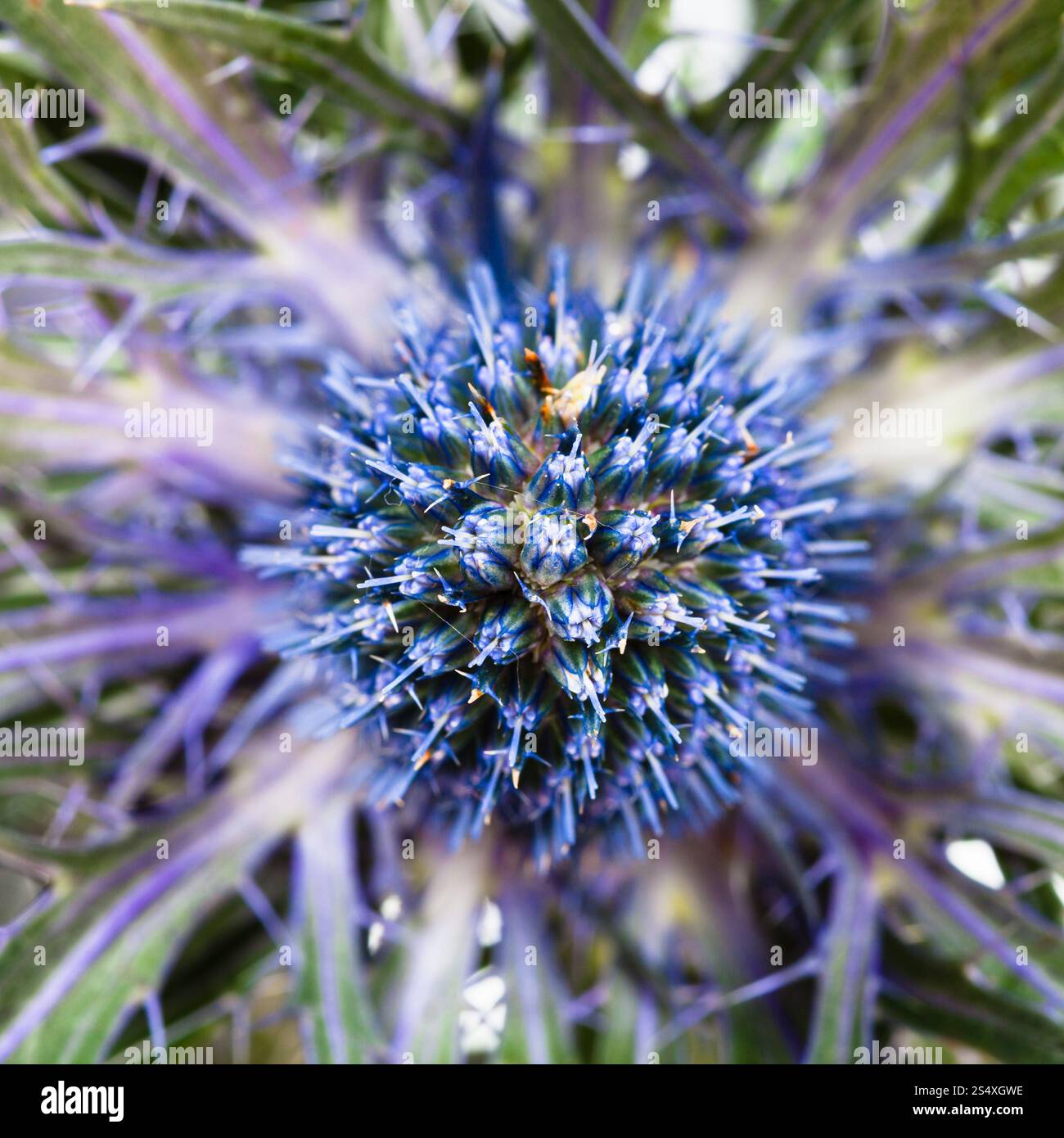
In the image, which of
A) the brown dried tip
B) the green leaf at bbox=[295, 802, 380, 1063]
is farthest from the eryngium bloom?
the green leaf at bbox=[295, 802, 380, 1063]

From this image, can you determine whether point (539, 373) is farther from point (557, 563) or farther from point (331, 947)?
point (331, 947)

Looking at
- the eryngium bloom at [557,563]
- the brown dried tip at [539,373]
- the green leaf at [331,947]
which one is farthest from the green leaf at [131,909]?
the brown dried tip at [539,373]

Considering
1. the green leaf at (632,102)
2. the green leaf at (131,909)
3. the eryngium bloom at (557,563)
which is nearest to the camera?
the eryngium bloom at (557,563)

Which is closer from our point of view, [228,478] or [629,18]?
[629,18]

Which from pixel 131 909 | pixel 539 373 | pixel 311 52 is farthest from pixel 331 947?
pixel 311 52

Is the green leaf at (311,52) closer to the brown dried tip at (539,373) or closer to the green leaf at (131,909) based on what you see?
the brown dried tip at (539,373)

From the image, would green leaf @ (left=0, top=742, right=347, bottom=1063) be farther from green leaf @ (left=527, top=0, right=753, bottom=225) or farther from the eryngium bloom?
green leaf @ (left=527, top=0, right=753, bottom=225)
